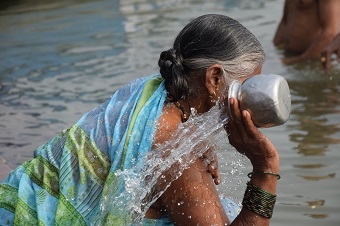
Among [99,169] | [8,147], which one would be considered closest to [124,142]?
[99,169]

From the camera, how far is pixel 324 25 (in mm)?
8453

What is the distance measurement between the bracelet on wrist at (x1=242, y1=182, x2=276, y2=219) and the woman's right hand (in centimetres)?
9

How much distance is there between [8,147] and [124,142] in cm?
307

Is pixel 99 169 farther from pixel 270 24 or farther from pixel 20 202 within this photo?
pixel 270 24

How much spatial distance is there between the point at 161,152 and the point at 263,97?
0.46m

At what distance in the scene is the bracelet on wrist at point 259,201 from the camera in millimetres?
3129

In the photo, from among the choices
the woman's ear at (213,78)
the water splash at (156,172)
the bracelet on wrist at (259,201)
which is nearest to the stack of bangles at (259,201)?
the bracelet on wrist at (259,201)

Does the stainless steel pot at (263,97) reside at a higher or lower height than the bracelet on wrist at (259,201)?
higher

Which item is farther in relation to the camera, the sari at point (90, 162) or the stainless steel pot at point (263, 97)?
the sari at point (90, 162)

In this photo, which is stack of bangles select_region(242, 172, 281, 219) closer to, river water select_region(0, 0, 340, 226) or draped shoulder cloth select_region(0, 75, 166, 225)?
draped shoulder cloth select_region(0, 75, 166, 225)

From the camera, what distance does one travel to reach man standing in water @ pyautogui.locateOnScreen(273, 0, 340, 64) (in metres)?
8.39

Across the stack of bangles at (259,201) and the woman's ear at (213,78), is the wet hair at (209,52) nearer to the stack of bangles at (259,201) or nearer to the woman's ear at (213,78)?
the woman's ear at (213,78)

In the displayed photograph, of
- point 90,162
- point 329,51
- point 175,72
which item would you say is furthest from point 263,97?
point 329,51

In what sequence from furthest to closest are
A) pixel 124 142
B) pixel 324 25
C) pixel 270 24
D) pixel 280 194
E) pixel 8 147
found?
1. pixel 270 24
2. pixel 324 25
3. pixel 8 147
4. pixel 280 194
5. pixel 124 142
